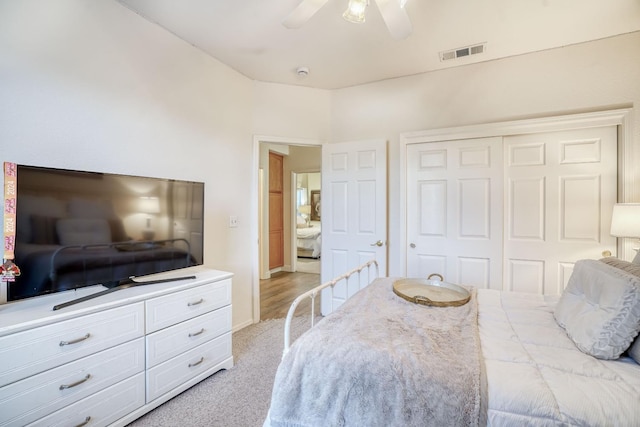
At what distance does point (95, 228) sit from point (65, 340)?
0.60 m

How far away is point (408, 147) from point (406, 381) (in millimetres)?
2555

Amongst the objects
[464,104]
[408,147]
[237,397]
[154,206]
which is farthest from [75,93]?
[464,104]

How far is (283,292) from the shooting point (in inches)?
172

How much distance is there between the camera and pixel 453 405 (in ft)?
2.91

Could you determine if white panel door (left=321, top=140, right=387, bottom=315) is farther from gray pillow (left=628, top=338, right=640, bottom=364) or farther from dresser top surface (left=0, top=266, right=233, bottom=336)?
gray pillow (left=628, top=338, right=640, bottom=364)

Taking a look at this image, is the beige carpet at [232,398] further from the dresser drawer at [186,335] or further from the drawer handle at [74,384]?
the drawer handle at [74,384]

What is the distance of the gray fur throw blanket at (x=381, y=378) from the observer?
35.6 inches

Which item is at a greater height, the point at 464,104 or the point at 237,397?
the point at 464,104

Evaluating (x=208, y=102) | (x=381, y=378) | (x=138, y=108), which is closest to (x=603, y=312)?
(x=381, y=378)

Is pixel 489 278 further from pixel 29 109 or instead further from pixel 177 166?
pixel 29 109

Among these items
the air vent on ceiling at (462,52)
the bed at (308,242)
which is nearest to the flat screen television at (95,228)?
the air vent on ceiling at (462,52)

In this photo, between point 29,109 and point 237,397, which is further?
point 237,397

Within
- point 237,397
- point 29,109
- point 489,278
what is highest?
point 29,109

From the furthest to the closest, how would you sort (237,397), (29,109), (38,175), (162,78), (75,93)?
(162,78), (237,397), (75,93), (29,109), (38,175)
